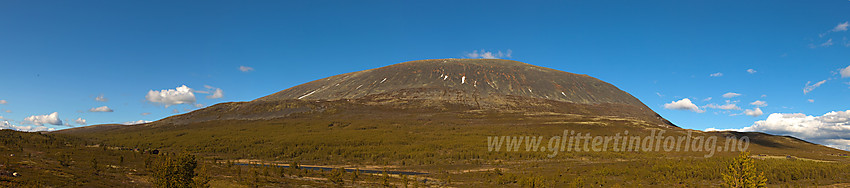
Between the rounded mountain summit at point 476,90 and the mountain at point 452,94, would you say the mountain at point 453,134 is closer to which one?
the rounded mountain summit at point 476,90

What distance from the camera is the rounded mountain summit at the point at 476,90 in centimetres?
13450

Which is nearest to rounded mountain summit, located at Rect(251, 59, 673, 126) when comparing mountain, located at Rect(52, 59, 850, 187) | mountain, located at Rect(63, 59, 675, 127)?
mountain, located at Rect(63, 59, 675, 127)

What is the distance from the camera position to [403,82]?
162m

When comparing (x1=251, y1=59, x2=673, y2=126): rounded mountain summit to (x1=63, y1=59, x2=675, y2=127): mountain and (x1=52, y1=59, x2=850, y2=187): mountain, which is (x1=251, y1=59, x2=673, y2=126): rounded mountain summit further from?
(x1=52, y1=59, x2=850, y2=187): mountain

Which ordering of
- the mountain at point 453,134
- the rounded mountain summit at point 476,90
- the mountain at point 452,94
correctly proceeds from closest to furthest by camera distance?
the mountain at point 453,134, the mountain at point 452,94, the rounded mountain summit at point 476,90

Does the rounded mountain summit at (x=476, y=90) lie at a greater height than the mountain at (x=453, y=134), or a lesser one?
greater

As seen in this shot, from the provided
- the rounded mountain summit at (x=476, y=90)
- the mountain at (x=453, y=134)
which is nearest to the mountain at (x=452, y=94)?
the rounded mountain summit at (x=476, y=90)

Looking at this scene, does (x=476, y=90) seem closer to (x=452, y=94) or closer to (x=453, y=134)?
(x=452, y=94)

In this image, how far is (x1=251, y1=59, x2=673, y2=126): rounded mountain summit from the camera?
441 ft

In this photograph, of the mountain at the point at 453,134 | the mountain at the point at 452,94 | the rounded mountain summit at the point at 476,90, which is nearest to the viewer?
the mountain at the point at 453,134

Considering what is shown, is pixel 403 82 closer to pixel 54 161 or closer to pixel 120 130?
pixel 120 130

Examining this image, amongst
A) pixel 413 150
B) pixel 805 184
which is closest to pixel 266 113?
pixel 413 150

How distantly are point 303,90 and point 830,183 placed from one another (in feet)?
542

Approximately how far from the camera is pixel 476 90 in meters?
150
